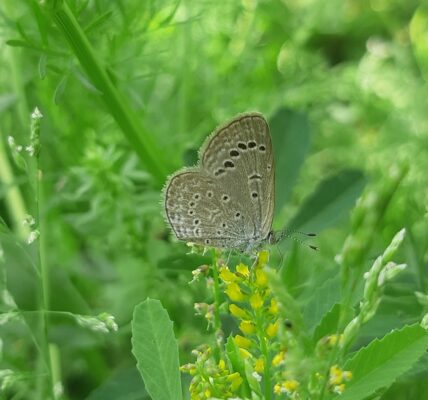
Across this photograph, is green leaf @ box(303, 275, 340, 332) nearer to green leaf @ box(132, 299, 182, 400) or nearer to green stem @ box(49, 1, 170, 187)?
green leaf @ box(132, 299, 182, 400)

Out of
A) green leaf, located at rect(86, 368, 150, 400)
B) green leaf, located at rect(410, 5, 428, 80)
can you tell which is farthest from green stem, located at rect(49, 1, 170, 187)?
green leaf, located at rect(410, 5, 428, 80)

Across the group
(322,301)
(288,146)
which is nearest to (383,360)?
(322,301)

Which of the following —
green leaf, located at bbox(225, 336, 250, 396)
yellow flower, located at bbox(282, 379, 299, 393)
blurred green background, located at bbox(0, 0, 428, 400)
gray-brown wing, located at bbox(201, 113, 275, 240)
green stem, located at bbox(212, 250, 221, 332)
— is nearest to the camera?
yellow flower, located at bbox(282, 379, 299, 393)

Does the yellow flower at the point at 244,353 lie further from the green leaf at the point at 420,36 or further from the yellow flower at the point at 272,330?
the green leaf at the point at 420,36

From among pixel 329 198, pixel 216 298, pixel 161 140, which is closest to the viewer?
pixel 216 298

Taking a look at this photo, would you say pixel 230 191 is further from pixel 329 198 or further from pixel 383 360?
pixel 383 360

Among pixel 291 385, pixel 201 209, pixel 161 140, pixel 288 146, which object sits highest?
pixel 161 140

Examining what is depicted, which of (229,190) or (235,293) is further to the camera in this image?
(229,190)
